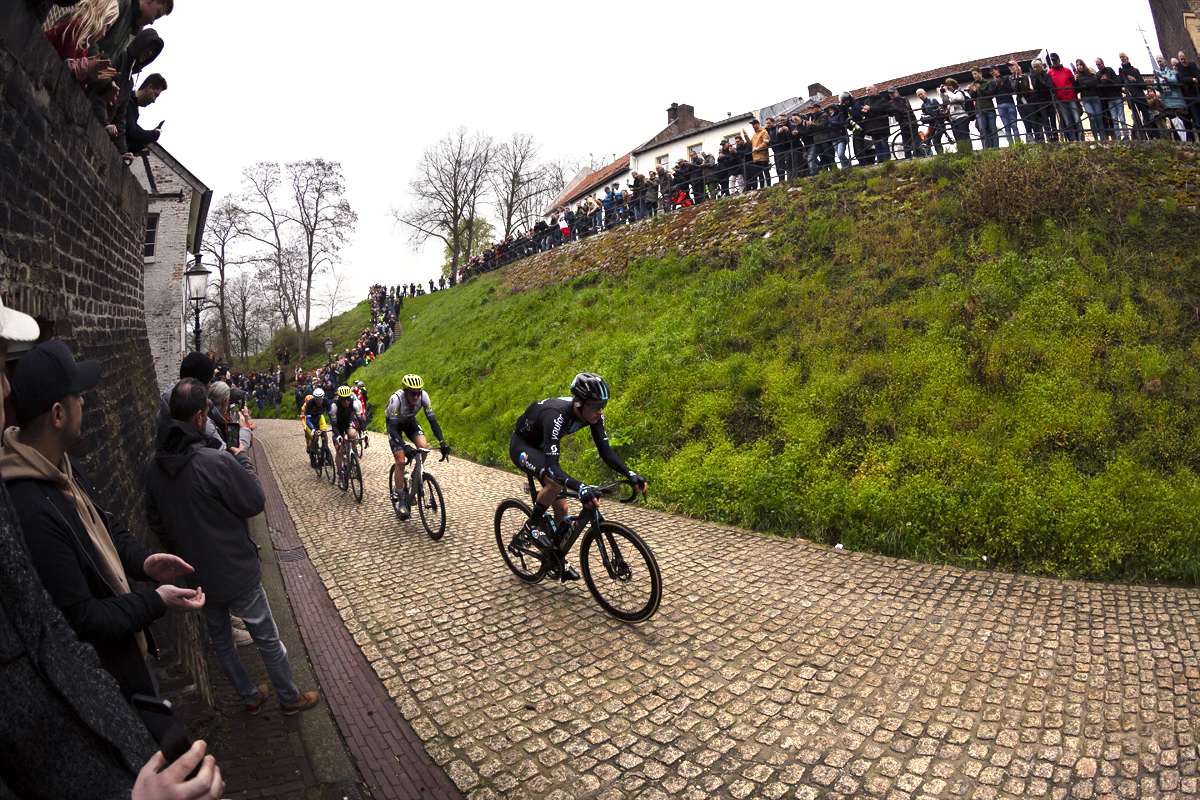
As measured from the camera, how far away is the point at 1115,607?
5.18 m

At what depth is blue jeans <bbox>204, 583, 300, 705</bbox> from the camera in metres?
3.86

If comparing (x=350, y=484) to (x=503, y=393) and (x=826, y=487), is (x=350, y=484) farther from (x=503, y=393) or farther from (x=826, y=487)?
(x=826, y=487)

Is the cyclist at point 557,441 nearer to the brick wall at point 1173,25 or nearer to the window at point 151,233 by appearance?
the window at point 151,233

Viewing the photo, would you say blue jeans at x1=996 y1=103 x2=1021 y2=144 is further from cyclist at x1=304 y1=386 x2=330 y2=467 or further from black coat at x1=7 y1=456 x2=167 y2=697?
black coat at x1=7 y1=456 x2=167 y2=697

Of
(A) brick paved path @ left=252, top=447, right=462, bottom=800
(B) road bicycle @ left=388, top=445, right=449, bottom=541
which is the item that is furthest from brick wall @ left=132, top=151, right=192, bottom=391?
(A) brick paved path @ left=252, top=447, right=462, bottom=800

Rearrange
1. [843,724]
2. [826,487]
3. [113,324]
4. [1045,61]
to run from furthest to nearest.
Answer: [1045,61]
[826,487]
[113,324]
[843,724]

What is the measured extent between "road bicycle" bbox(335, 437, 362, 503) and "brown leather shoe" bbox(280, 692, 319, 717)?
20.5 ft

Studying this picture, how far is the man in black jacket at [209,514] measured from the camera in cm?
366

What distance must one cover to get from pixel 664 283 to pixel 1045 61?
9.10 metres

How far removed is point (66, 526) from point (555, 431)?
357cm

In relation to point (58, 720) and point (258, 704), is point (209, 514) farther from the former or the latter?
point (58, 720)

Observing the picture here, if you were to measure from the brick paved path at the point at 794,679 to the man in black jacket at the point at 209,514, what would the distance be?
3.91 feet

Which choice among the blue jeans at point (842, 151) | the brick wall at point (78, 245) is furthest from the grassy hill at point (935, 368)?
the brick wall at point (78, 245)

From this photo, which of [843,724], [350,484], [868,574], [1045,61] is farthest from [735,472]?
[1045,61]
